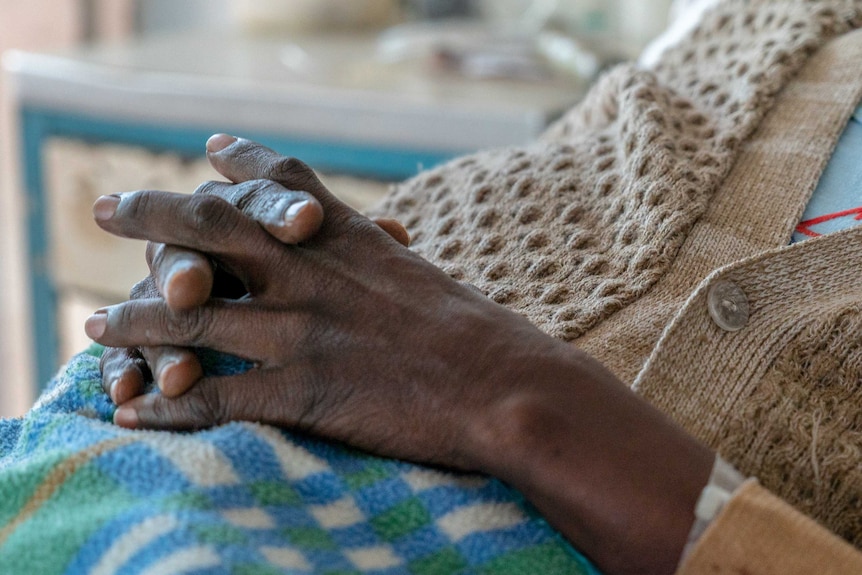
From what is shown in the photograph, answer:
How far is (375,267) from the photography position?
1.53ft

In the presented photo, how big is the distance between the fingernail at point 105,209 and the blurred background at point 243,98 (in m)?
0.75

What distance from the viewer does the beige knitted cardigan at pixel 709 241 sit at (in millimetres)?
473

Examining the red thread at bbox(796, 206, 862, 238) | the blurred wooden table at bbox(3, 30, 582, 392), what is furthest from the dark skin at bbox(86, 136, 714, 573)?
the blurred wooden table at bbox(3, 30, 582, 392)

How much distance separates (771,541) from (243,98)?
41.2 inches

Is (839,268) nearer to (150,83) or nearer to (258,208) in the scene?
(258,208)

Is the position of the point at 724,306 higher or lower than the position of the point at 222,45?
higher

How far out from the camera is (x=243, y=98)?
1.28 metres

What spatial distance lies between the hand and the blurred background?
73 centimetres

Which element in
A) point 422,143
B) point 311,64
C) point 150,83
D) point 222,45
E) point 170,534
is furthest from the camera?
point 222,45

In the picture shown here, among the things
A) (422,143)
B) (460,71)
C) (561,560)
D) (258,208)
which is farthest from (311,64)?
(561,560)

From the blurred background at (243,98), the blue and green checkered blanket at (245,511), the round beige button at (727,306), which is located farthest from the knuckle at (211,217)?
the blurred background at (243,98)

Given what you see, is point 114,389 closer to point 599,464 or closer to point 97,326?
point 97,326

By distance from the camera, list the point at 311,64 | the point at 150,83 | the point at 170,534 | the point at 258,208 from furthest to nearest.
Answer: the point at 311,64
the point at 150,83
the point at 258,208
the point at 170,534

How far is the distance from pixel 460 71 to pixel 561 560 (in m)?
1.10
